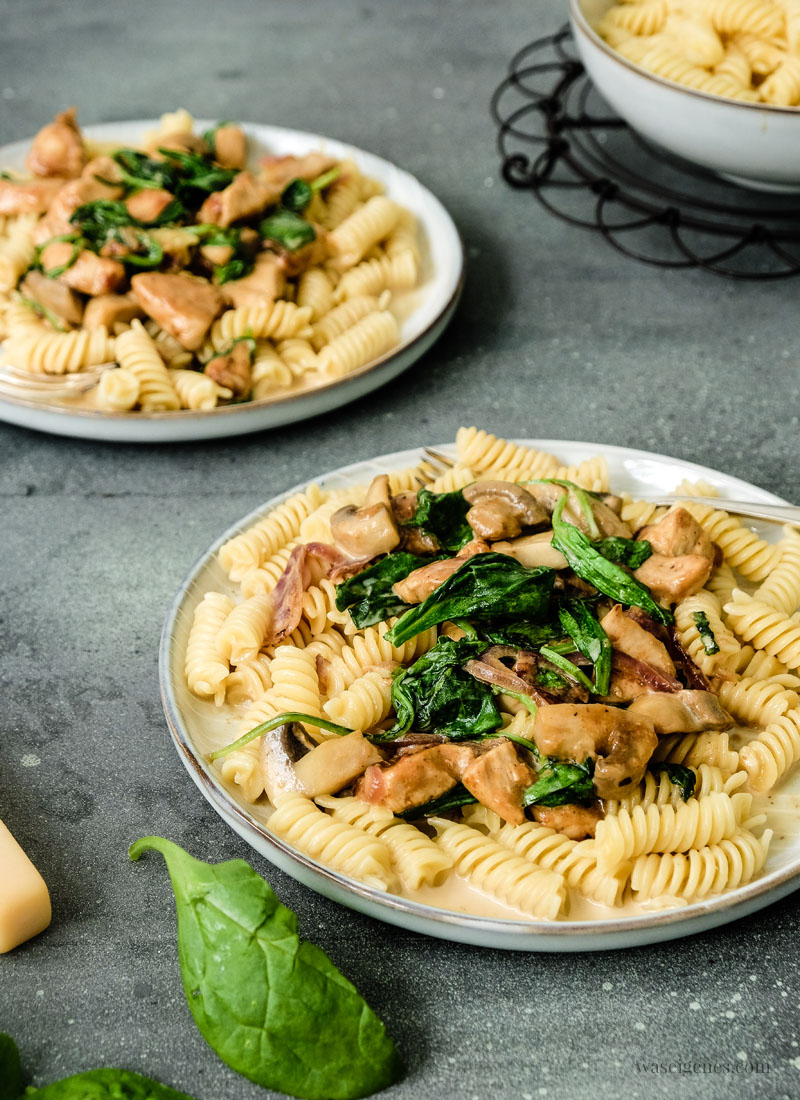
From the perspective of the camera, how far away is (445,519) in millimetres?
2129

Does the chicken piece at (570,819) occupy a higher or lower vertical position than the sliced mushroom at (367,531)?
lower

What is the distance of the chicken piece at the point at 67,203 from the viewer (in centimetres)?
305

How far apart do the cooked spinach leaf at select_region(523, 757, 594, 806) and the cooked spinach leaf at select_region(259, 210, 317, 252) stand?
72.1 inches

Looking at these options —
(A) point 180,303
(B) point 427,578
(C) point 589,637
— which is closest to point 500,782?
(C) point 589,637

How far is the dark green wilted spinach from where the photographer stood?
1.38m

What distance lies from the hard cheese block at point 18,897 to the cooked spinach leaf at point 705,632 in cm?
114

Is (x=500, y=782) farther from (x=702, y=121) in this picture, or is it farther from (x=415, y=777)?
(x=702, y=121)

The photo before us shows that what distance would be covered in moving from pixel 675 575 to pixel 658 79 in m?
1.49

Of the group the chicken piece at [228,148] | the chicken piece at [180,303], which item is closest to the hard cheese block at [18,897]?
the chicken piece at [180,303]

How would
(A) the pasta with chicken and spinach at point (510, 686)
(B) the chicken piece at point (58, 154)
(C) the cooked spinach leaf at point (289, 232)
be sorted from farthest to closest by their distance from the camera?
(B) the chicken piece at point (58, 154)
(C) the cooked spinach leaf at point (289, 232)
(A) the pasta with chicken and spinach at point (510, 686)

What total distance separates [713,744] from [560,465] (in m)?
0.79

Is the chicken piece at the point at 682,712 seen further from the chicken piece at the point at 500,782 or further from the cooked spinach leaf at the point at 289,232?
the cooked spinach leaf at the point at 289,232

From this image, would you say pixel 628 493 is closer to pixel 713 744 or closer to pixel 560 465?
pixel 560 465

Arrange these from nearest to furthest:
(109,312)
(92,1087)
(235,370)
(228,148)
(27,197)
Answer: (92,1087), (235,370), (109,312), (27,197), (228,148)
